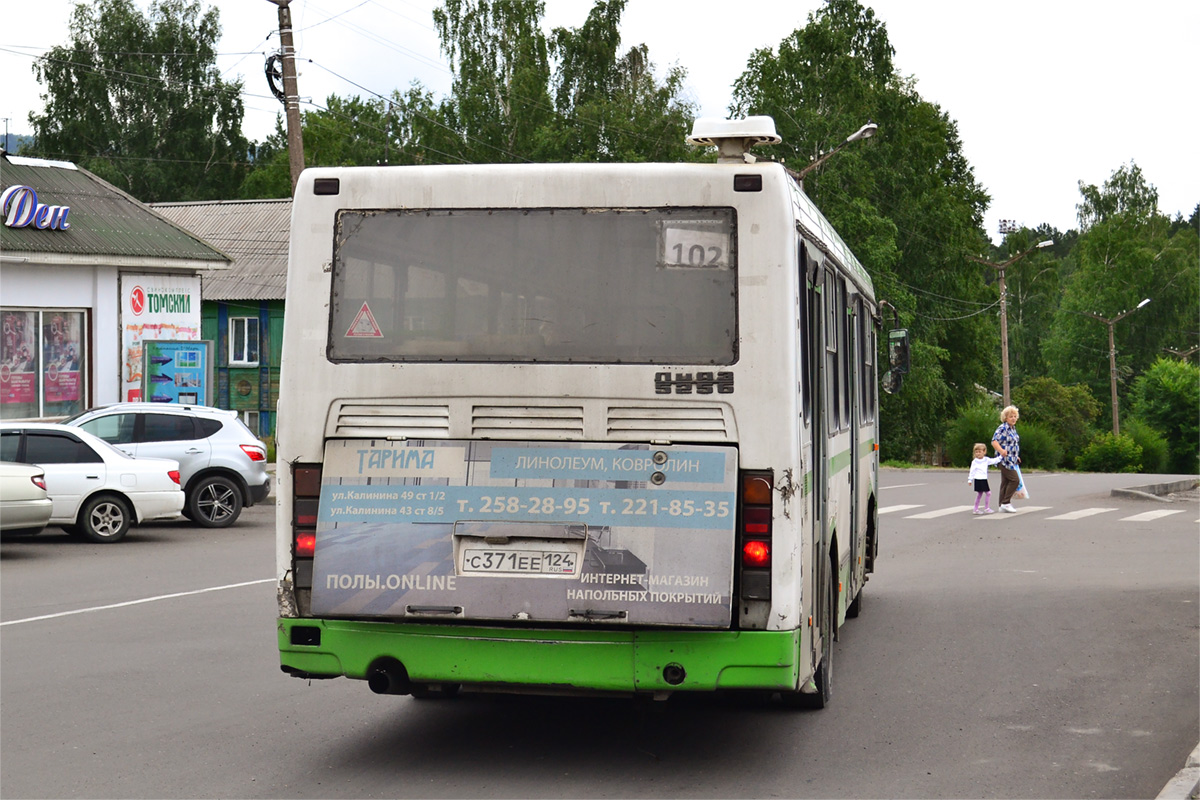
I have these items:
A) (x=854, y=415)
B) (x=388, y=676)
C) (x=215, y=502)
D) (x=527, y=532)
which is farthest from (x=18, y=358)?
(x=527, y=532)

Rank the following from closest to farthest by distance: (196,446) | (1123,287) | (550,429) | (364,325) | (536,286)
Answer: (550,429)
(536,286)
(364,325)
(196,446)
(1123,287)

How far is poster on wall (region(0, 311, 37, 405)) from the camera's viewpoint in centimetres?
2514

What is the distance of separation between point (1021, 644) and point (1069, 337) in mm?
84494

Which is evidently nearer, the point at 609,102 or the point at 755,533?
the point at 755,533

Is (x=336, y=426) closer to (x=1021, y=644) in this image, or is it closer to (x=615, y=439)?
(x=615, y=439)

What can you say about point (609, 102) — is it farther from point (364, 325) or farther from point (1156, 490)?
point (364, 325)

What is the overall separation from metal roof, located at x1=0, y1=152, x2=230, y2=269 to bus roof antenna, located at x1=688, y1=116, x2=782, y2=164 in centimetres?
2082

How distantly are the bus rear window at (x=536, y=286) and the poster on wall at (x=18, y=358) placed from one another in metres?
20.4

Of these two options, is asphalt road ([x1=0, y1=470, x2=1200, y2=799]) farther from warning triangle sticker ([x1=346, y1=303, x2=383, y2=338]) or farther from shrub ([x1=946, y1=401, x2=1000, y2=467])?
shrub ([x1=946, y1=401, x2=1000, y2=467])

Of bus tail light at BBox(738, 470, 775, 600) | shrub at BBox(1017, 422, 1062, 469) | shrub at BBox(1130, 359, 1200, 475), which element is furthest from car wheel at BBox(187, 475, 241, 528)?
shrub at BBox(1130, 359, 1200, 475)

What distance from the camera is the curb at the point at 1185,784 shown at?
241 inches

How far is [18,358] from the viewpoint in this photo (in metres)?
25.3

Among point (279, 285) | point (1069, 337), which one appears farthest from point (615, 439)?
point (1069, 337)

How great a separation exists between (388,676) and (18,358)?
822 inches
